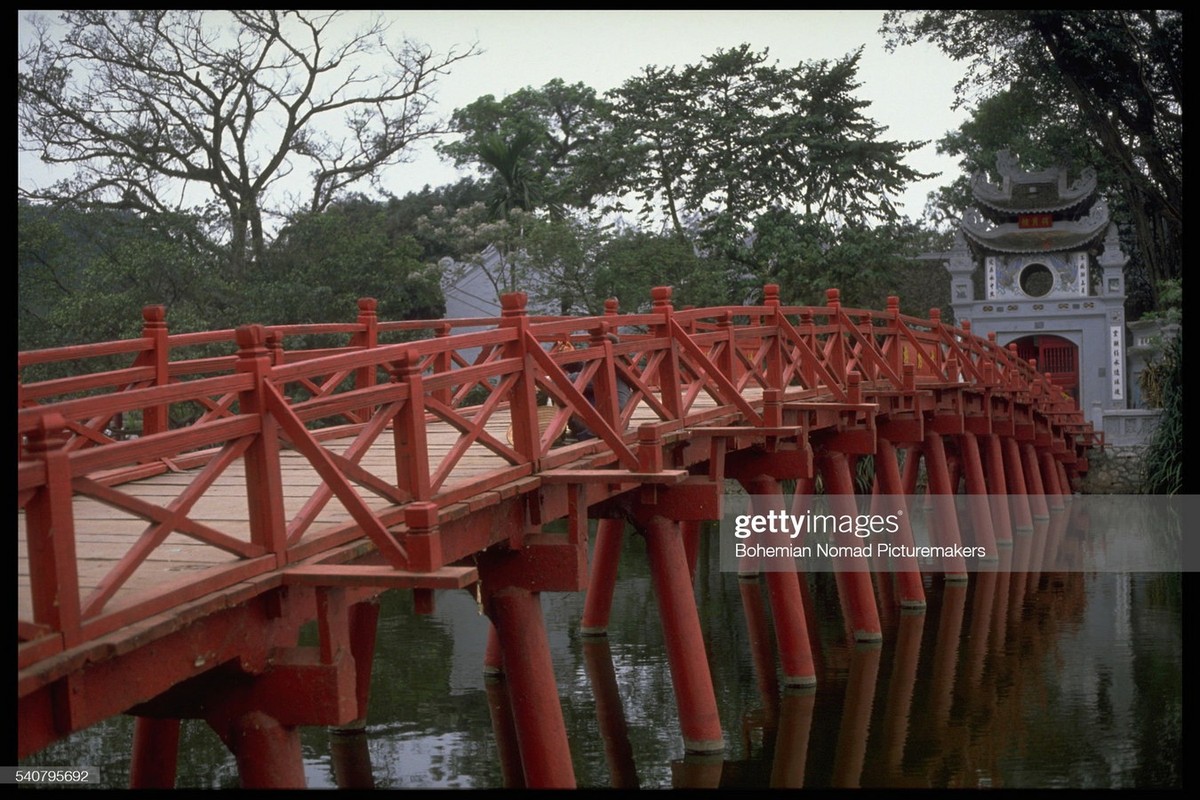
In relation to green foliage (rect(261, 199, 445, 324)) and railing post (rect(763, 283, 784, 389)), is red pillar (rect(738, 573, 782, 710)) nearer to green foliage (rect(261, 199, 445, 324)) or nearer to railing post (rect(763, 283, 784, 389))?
railing post (rect(763, 283, 784, 389))

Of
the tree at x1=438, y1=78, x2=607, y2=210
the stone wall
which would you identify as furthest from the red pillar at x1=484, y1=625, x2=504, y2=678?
the tree at x1=438, y1=78, x2=607, y2=210

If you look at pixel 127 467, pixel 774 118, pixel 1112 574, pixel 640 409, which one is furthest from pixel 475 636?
pixel 774 118

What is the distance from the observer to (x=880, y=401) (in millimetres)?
15648

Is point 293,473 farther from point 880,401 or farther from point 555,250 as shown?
point 555,250

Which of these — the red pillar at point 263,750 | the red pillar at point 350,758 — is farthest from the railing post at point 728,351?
the red pillar at point 263,750

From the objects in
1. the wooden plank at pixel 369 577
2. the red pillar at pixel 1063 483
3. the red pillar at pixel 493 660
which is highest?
the wooden plank at pixel 369 577

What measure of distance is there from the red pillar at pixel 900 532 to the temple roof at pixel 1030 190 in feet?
56.9

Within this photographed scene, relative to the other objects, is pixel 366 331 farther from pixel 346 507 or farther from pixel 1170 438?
pixel 1170 438

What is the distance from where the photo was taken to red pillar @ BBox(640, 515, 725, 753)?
10102 millimetres

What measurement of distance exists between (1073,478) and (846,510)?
50.4 feet

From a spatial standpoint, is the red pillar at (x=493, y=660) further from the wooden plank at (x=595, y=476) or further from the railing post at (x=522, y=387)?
the railing post at (x=522, y=387)

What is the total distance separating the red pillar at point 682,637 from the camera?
10102 millimetres

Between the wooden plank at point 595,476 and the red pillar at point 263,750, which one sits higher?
the wooden plank at point 595,476

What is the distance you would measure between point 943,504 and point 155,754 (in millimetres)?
12498
